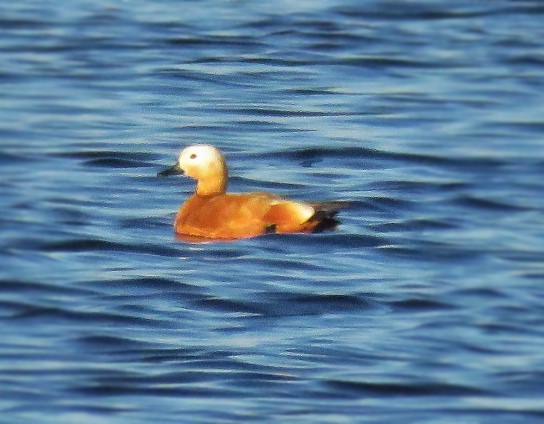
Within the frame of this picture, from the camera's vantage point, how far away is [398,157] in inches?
479

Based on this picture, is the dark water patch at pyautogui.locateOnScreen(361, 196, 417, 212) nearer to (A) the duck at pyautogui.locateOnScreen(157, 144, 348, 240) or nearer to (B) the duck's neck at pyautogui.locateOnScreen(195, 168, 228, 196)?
(A) the duck at pyautogui.locateOnScreen(157, 144, 348, 240)

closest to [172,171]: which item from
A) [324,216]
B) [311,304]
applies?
[324,216]

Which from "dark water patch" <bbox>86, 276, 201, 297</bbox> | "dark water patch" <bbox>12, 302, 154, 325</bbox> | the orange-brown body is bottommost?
"dark water patch" <bbox>12, 302, 154, 325</bbox>

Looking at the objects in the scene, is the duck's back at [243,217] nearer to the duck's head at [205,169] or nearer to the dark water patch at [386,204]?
the duck's head at [205,169]

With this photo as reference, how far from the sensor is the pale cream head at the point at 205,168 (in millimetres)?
11023

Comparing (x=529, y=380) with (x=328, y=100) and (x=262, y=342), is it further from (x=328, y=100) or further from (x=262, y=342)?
(x=328, y=100)

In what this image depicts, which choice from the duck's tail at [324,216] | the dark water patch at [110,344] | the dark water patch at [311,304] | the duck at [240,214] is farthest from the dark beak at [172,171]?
the dark water patch at [110,344]

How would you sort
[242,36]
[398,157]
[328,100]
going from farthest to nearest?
[242,36] → [328,100] → [398,157]

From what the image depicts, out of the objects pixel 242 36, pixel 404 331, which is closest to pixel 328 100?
pixel 242 36

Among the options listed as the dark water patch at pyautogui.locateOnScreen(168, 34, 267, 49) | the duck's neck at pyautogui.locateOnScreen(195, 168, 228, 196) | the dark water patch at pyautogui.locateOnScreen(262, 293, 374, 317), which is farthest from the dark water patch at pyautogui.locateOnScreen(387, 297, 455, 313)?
the dark water patch at pyautogui.locateOnScreen(168, 34, 267, 49)

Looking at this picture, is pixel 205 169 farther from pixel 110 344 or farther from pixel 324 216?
pixel 110 344

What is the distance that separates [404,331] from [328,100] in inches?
213

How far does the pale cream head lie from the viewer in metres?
11.0

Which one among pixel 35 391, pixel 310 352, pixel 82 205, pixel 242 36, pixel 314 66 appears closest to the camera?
pixel 35 391
